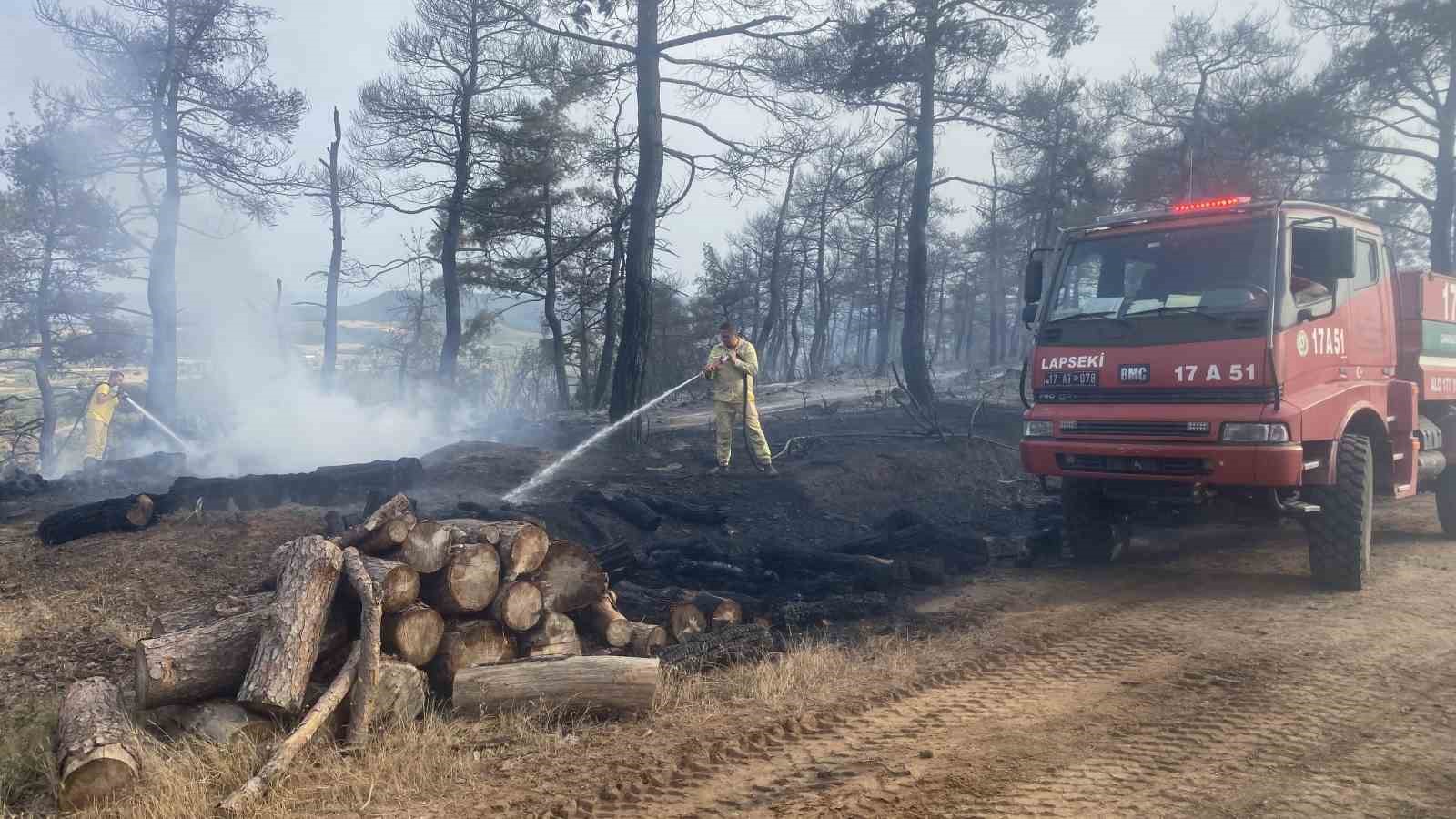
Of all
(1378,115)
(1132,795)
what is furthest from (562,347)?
(1132,795)

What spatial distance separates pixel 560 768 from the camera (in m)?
4.48

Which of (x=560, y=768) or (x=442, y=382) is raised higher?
(x=442, y=382)

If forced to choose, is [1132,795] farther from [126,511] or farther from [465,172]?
[465,172]

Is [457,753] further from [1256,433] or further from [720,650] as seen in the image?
[1256,433]

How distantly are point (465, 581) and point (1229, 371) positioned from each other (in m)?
5.87

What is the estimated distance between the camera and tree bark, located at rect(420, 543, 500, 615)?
555 centimetres

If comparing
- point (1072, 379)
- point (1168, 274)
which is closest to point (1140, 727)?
point (1072, 379)

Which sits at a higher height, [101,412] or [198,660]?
[101,412]

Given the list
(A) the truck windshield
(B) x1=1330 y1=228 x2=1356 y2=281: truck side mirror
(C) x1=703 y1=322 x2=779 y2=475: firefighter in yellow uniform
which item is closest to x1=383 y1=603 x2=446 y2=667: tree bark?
(A) the truck windshield

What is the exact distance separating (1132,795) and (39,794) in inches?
197

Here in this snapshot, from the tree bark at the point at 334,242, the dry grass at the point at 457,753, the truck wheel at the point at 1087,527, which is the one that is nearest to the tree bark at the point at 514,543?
the dry grass at the point at 457,753

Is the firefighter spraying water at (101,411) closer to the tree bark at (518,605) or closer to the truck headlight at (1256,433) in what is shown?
the tree bark at (518,605)

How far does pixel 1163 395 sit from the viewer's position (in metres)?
7.36

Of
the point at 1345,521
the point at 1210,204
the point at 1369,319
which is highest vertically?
the point at 1210,204
